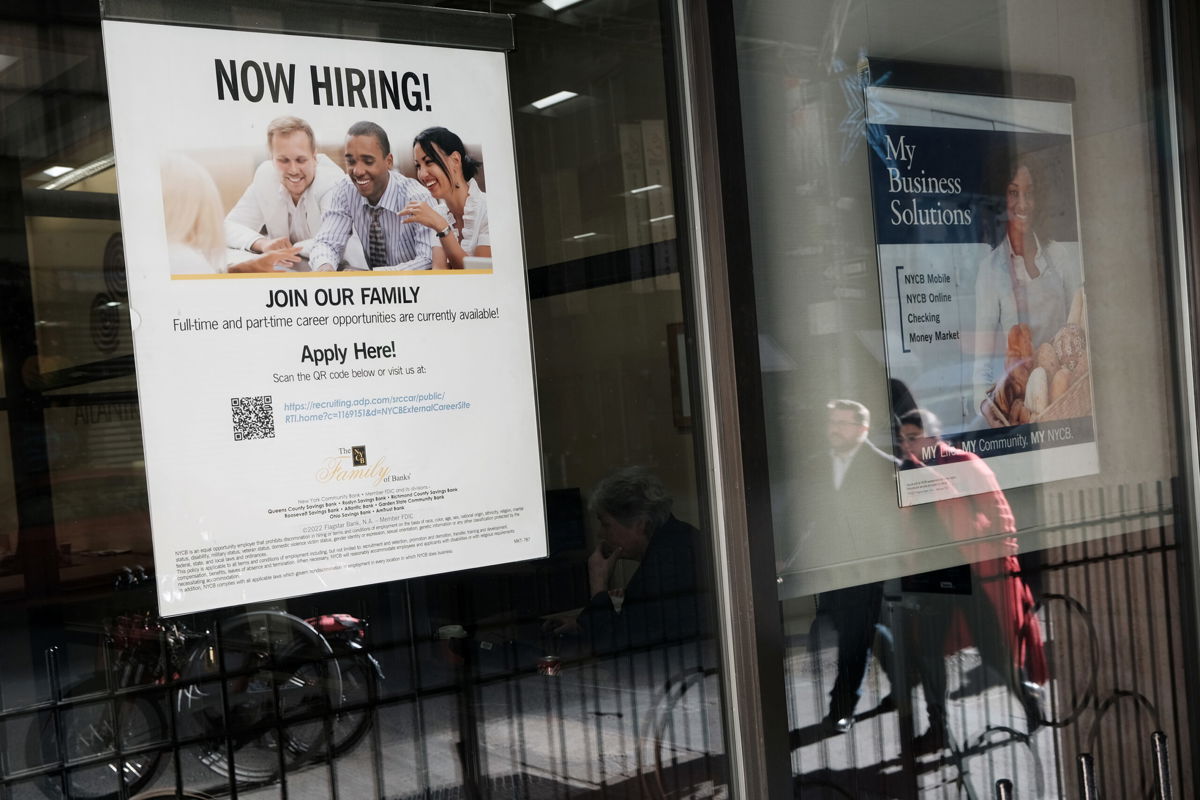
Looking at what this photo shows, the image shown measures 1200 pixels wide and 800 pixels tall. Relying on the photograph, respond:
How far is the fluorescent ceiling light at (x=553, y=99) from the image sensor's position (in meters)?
2.39

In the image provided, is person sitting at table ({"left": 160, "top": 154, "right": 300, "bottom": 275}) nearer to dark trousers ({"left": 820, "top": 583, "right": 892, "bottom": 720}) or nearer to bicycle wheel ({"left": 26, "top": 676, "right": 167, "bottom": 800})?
bicycle wheel ({"left": 26, "top": 676, "right": 167, "bottom": 800})

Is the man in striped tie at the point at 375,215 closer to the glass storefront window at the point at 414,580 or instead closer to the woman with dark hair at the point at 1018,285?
the glass storefront window at the point at 414,580

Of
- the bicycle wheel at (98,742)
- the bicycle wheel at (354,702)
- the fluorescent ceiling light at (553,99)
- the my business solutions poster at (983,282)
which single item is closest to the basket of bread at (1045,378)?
the my business solutions poster at (983,282)

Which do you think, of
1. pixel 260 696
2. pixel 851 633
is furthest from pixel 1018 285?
pixel 260 696

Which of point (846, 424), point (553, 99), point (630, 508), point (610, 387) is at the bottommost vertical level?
point (630, 508)

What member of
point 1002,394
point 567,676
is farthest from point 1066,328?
point 567,676

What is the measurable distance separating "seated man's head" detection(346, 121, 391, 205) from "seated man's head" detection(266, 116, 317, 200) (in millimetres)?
73

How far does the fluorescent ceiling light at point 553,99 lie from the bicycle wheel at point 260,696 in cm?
113

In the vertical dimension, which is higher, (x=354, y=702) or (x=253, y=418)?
(x=253, y=418)

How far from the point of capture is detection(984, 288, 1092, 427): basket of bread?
3.00 meters

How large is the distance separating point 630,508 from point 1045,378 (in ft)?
4.40

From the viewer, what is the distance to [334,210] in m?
2.19

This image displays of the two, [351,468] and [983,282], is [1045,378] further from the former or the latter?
[351,468]

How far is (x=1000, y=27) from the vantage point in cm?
312
